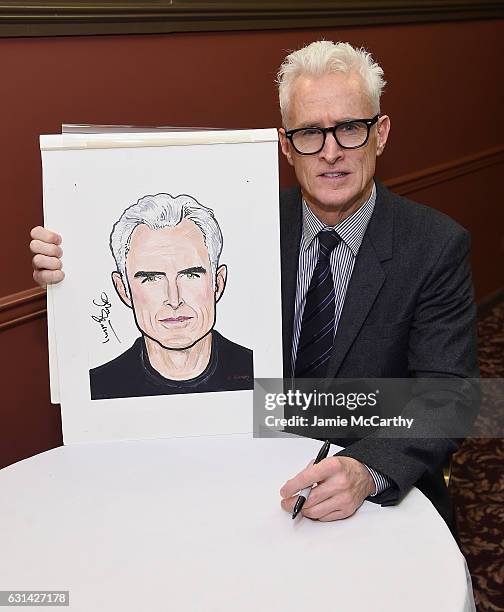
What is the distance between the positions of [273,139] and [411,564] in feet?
2.84

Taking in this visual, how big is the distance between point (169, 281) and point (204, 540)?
0.55m

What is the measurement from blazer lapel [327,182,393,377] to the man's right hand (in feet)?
2.18

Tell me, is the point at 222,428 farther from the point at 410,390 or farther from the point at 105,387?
the point at 410,390

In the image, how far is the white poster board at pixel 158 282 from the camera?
175 centimetres

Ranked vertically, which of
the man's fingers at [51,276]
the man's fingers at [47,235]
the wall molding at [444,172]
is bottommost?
the man's fingers at [51,276]

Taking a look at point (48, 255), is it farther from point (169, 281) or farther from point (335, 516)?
point (335, 516)

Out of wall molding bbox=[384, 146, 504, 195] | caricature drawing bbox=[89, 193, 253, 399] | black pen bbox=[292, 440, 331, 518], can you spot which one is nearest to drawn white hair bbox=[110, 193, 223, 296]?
caricature drawing bbox=[89, 193, 253, 399]

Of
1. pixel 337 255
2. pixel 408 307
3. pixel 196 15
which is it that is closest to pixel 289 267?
pixel 337 255

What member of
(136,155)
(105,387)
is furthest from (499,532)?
(136,155)

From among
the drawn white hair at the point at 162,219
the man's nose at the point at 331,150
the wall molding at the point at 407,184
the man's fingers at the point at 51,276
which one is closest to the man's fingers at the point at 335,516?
the drawn white hair at the point at 162,219

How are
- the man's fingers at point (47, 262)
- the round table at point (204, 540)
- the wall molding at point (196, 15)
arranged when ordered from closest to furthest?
1. the round table at point (204, 540)
2. the man's fingers at point (47, 262)
3. the wall molding at point (196, 15)

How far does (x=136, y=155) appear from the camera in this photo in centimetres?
175

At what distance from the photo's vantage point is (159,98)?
2.69m

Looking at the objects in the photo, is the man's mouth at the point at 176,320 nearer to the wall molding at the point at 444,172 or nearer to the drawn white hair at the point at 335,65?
the drawn white hair at the point at 335,65
